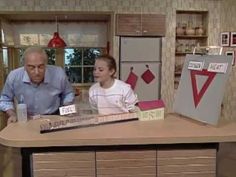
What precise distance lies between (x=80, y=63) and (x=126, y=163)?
4.81m

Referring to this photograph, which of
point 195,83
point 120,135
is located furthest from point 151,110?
point 120,135

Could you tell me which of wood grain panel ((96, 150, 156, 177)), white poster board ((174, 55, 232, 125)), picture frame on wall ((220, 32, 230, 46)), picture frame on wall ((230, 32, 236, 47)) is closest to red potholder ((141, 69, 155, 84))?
picture frame on wall ((220, 32, 230, 46))

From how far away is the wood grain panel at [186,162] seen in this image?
174 centimetres

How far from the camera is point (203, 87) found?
203 cm

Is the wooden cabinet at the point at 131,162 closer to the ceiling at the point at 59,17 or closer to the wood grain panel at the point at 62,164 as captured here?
the wood grain panel at the point at 62,164

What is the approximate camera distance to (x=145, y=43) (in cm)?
523

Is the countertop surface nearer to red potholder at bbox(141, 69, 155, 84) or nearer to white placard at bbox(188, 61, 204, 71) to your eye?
white placard at bbox(188, 61, 204, 71)

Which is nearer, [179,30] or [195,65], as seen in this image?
[195,65]

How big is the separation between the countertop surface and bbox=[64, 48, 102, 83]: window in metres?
4.42

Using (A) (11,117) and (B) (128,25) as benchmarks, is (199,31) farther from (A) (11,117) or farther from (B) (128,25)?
(A) (11,117)

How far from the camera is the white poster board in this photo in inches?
75.2

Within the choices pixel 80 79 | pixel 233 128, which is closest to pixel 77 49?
pixel 80 79

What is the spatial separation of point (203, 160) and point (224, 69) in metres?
0.55

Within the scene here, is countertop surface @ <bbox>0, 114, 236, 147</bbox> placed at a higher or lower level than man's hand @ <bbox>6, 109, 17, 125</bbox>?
lower
